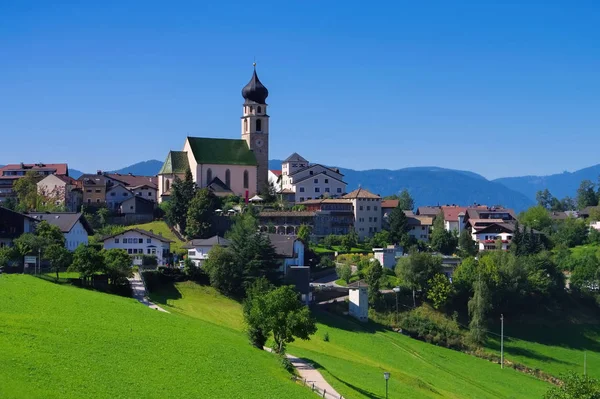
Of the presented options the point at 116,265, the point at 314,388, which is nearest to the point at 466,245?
the point at 116,265

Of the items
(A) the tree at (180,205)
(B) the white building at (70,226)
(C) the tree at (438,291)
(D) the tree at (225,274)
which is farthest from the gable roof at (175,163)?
(C) the tree at (438,291)

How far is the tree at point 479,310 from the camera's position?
71625 mm

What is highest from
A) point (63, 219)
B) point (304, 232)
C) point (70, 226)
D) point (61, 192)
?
point (61, 192)

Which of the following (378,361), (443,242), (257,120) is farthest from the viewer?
(257,120)

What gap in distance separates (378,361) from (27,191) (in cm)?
6165

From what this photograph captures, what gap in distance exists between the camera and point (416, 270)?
78.3 meters

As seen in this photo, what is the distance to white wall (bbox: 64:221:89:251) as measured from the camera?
76000 millimetres

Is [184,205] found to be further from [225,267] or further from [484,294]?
[484,294]

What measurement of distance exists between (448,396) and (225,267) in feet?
87.3

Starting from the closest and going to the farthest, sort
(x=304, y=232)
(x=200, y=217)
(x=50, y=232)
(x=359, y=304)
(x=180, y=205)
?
(x=50, y=232), (x=359, y=304), (x=200, y=217), (x=304, y=232), (x=180, y=205)

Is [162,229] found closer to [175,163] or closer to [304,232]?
[304,232]

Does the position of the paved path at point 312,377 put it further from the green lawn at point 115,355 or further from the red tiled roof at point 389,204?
the red tiled roof at point 389,204

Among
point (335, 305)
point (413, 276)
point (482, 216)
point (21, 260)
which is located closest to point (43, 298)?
point (21, 260)

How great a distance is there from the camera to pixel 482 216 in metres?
116
